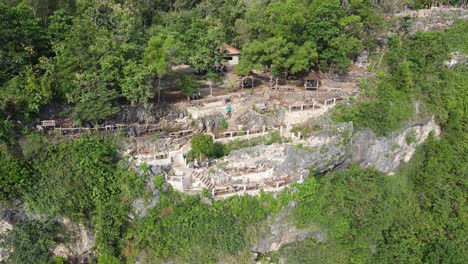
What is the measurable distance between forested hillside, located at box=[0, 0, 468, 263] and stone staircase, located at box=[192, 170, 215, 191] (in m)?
0.90

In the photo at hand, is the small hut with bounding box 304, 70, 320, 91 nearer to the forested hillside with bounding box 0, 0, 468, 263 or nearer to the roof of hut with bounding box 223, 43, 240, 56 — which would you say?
the forested hillside with bounding box 0, 0, 468, 263

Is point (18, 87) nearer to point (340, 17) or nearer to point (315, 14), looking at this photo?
point (315, 14)

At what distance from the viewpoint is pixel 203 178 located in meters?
25.3

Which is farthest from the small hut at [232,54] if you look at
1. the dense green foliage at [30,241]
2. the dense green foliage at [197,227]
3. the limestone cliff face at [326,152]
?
the dense green foliage at [30,241]

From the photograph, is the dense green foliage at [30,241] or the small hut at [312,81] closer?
the dense green foliage at [30,241]

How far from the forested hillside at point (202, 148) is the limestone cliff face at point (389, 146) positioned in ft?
2.34

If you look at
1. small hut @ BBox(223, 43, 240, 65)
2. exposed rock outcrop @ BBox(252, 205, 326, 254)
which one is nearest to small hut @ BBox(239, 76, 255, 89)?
small hut @ BBox(223, 43, 240, 65)

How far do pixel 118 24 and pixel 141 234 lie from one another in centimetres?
1855

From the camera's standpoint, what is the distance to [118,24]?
3166 cm

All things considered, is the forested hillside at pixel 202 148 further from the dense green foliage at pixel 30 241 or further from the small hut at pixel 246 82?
the small hut at pixel 246 82

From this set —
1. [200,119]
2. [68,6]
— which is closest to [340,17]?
[200,119]

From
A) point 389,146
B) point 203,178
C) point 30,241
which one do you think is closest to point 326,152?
point 389,146

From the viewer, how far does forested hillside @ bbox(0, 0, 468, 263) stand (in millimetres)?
24250

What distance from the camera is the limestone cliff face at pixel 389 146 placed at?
2991 cm
